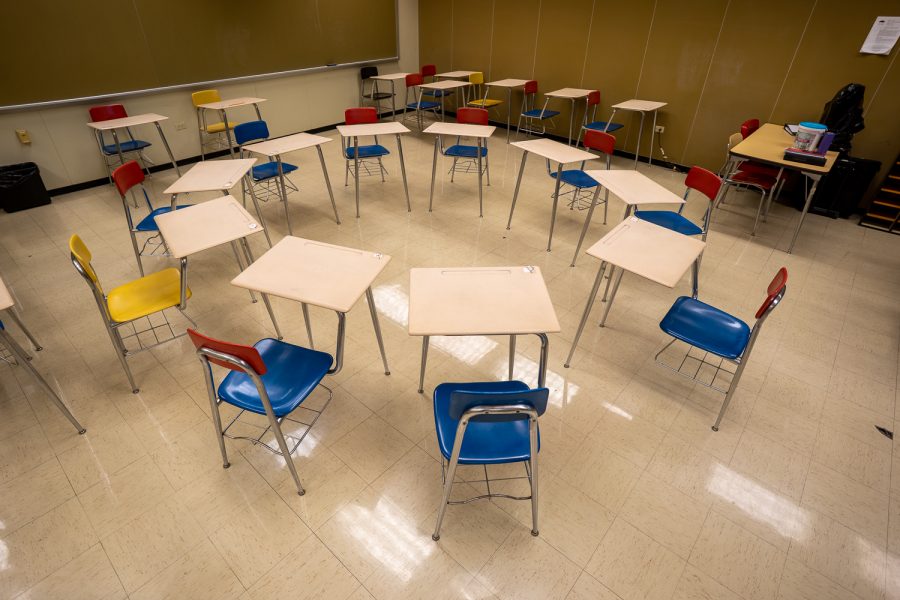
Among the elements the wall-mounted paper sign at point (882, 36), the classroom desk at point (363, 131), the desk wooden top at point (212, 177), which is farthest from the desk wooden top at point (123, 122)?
the wall-mounted paper sign at point (882, 36)

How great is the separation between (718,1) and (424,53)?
533 cm

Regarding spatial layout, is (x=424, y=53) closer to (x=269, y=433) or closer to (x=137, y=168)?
(x=137, y=168)

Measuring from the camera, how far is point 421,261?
4051 mm

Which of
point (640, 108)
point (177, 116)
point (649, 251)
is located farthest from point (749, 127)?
point (177, 116)

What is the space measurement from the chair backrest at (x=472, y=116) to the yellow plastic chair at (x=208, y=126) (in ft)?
11.0

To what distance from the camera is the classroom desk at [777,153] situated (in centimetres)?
393

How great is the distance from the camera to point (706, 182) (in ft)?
11.3

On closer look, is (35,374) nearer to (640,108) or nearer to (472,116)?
(472,116)

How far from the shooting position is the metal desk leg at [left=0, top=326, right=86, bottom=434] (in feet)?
7.03

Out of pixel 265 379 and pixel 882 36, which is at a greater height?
pixel 882 36

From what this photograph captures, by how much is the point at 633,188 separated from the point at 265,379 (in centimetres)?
291

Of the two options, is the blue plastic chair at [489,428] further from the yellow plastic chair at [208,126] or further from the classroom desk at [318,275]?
the yellow plastic chair at [208,126]

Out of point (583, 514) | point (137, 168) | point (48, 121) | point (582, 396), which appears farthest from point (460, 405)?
point (48, 121)

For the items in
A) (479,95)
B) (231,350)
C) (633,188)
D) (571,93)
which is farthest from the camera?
(479,95)
